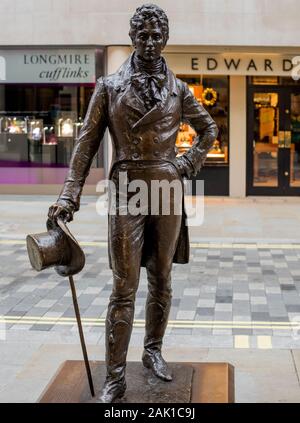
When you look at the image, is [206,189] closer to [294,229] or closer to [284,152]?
[284,152]

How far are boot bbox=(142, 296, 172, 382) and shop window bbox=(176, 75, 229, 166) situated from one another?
11.2 meters

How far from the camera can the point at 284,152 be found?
52.4 feet

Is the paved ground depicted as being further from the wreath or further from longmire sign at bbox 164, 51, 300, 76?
the wreath

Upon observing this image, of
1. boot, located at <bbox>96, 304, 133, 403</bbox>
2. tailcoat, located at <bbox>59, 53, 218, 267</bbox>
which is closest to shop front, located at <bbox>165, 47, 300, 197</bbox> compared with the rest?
tailcoat, located at <bbox>59, 53, 218, 267</bbox>

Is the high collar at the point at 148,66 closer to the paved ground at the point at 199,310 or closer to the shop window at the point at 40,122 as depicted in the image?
the paved ground at the point at 199,310

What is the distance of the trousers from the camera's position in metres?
4.11

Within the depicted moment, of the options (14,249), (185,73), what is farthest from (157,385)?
(185,73)

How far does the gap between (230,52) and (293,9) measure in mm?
1494

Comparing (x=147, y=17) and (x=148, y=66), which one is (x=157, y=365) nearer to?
(x=148, y=66)

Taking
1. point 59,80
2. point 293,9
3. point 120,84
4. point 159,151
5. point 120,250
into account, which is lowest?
point 120,250

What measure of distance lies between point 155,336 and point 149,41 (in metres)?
1.82

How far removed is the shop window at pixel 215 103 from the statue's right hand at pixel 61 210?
11595mm

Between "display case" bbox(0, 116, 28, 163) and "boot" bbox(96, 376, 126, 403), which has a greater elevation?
"display case" bbox(0, 116, 28, 163)

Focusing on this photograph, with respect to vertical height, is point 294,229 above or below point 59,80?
below
